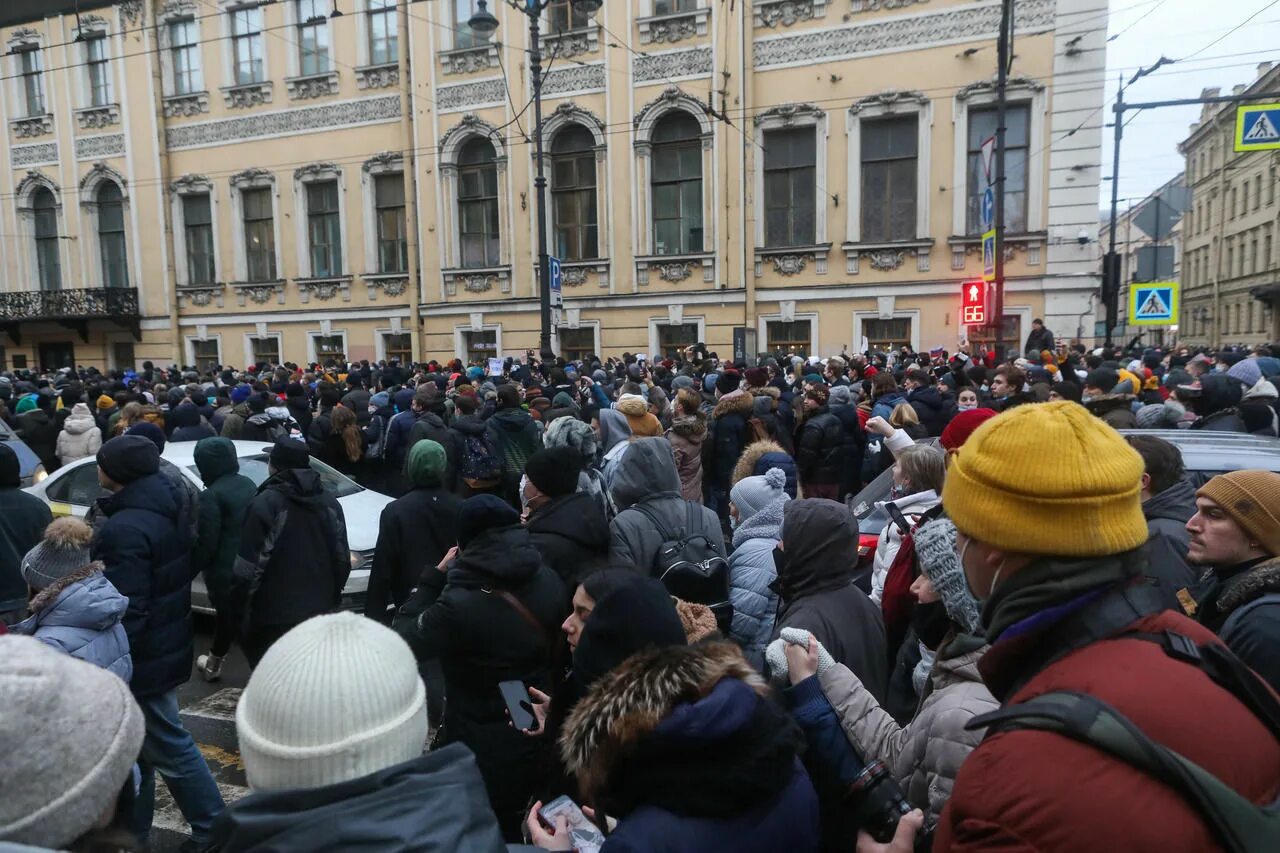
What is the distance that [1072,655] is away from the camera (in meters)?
1.34

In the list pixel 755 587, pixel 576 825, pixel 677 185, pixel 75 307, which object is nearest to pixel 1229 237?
pixel 677 185

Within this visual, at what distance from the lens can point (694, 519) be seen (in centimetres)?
402

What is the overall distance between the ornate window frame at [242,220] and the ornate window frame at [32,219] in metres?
7.51

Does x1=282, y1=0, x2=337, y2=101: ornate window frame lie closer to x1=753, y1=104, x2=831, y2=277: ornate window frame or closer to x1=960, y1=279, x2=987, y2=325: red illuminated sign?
x1=753, y1=104, x2=831, y2=277: ornate window frame

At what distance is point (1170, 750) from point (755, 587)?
99.5 inches

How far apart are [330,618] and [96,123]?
3289 cm

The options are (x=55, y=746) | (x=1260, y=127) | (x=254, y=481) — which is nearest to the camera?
(x=55, y=746)

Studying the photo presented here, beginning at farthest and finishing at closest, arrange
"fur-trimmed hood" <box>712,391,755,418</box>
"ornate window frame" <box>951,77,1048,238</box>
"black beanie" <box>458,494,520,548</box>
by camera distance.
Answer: "ornate window frame" <box>951,77,1048,238</box>
"fur-trimmed hood" <box>712,391,755,418</box>
"black beanie" <box>458,494,520,548</box>

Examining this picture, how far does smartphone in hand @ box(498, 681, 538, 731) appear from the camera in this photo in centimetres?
265

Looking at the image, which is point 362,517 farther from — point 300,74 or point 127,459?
point 300,74

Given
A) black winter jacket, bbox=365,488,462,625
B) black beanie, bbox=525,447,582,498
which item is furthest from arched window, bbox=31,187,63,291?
black beanie, bbox=525,447,582,498

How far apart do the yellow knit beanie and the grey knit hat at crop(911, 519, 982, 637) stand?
739 mm

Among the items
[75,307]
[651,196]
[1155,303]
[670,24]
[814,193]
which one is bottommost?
[1155,303]

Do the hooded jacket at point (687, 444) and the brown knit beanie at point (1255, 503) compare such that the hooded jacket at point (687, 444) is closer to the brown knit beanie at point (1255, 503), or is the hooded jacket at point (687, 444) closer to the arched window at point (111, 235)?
the brown knit beanie at point (1255, 503)
